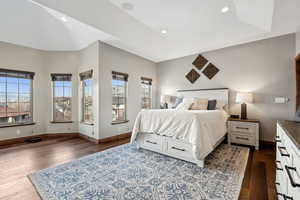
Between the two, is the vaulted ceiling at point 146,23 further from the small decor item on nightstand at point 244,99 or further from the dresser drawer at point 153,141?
the dresser drawer at point 153,141

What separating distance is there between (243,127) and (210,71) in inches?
74.1

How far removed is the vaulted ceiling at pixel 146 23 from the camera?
241 centimetres

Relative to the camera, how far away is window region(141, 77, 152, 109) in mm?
5065

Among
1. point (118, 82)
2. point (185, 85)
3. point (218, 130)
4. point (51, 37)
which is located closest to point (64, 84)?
point (51, 37)

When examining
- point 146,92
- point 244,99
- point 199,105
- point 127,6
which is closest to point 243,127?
point 244,99

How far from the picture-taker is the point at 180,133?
2.43 meters

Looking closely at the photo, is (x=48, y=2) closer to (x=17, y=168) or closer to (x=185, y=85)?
(x=17, y=168)

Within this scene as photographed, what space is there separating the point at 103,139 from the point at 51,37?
10.5 ft

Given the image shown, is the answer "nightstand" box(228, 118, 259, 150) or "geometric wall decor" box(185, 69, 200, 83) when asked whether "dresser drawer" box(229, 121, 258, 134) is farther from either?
"geometric wall decor" box(185, 69, 200, 83)

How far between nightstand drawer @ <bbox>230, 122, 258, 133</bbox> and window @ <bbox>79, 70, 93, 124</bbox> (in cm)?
383

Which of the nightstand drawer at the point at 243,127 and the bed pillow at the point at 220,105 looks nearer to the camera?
the nightstand drawer at the point at 243,127

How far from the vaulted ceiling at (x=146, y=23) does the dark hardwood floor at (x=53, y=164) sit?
8.78 ft

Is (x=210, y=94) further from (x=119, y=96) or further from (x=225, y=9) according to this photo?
(x=119, y=96)

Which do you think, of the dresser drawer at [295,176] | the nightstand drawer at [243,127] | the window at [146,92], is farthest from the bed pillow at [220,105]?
the dresser drawer at [295,176]
